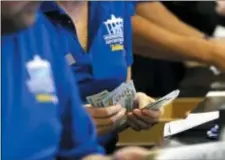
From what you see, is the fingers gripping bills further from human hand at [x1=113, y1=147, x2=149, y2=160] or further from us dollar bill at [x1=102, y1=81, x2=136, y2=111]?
human hand at [x1=113, y1=147, x2=149, y2=160]

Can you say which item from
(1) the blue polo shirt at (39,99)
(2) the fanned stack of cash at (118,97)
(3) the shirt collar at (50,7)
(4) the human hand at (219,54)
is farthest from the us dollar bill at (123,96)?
(4) the human hand at (219,54)

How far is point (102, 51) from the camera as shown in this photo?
4.36 feet

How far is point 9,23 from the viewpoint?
111 centimetres

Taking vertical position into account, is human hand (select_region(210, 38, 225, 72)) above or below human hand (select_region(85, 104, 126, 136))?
above

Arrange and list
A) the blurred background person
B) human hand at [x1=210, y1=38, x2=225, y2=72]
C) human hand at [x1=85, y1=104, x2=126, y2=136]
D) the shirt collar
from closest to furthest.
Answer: the shirt collar, human hand at [x1=85, y1=104, x2=126, y2=136], the blurred background person, human hand at [x1=210, y1=38, x2=225, y2=72]

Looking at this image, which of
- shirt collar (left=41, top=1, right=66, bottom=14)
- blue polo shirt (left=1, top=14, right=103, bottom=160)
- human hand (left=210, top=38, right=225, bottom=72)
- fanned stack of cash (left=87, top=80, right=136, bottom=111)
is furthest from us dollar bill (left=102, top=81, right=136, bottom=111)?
human hand (left=210, top=38, right=225, bottom=72)

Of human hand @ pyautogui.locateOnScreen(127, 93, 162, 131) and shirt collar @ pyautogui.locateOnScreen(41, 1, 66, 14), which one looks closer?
shirt collar @ pyautogui.locateOnScreen(41, 1, 66, 14)

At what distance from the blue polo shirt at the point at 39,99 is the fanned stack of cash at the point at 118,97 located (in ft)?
0.24

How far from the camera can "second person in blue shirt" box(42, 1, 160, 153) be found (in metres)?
1.26

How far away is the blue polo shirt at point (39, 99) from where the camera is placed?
1110 mm

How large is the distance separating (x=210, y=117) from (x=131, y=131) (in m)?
0.23

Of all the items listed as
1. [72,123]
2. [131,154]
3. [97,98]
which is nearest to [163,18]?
[97,98]

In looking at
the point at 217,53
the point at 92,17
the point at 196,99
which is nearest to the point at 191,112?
the point at 196,99

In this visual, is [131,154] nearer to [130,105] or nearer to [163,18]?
[130,105]
